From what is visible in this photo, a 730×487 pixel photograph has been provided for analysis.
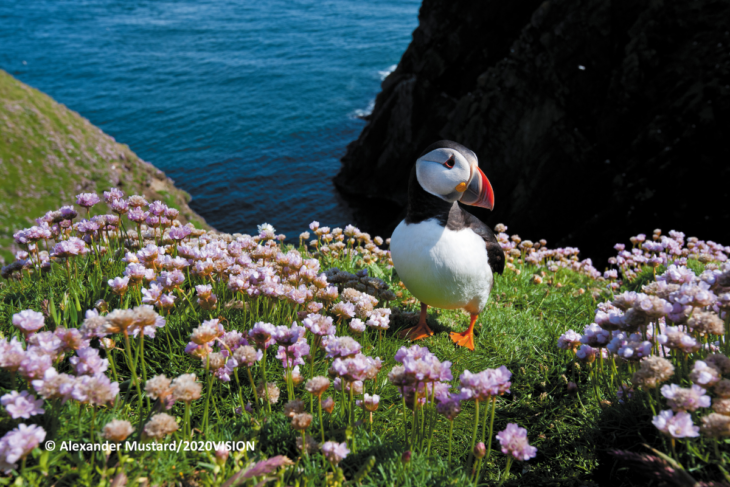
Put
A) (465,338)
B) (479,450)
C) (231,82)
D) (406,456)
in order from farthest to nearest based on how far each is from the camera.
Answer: (231,82)
(465,338)
(406,456)
(479,450)

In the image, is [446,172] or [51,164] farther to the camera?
[51,164]

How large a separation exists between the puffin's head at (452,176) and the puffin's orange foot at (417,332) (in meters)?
1.29

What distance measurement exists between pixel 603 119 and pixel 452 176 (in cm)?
1781

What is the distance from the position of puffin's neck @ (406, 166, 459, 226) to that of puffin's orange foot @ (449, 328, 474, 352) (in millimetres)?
1157

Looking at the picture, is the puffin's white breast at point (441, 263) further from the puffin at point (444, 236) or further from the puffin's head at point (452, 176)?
the puffin's head at point (452, 176)

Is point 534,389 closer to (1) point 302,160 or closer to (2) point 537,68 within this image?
(2) point 537,68

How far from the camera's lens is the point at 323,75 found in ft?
157

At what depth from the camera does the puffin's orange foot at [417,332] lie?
4.41m

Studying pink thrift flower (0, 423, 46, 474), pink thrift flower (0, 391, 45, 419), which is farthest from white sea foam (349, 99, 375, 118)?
pink thrift flower (0, 423, 46, 474)

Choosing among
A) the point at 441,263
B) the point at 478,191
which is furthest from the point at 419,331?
the point at 478,191

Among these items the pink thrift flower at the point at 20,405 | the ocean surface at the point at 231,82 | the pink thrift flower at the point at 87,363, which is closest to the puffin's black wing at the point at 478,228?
the pink thrift flower at the point at 87,363

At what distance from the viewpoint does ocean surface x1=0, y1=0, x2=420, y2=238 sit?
31.3 meters

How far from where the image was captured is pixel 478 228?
4.67 m

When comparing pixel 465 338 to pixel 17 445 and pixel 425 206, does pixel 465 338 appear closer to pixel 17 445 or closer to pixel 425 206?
pixel 425 206
